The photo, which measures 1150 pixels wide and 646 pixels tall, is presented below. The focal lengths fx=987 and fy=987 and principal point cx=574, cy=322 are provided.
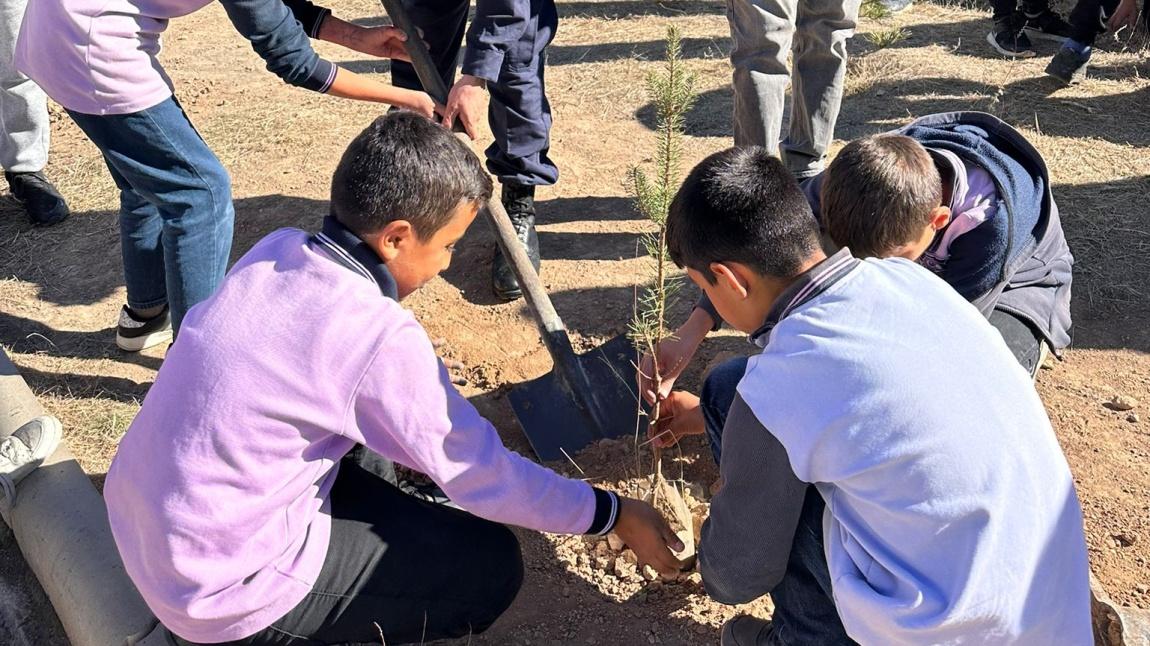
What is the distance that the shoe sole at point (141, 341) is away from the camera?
139 inches

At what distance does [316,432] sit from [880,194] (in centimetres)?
136

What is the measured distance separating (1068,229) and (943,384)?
274cm

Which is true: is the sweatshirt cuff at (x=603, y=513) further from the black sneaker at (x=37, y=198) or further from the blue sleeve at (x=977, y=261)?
the black sneaker at (x=37, y=198)

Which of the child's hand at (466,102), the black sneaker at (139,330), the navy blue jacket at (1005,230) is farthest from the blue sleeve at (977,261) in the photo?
the black sneaker at (139,330)

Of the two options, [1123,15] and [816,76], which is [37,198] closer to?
[816,76]

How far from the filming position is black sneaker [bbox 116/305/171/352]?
3.52m

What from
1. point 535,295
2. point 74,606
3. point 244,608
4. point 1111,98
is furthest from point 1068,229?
point 74,606

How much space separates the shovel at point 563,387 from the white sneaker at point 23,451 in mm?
1343

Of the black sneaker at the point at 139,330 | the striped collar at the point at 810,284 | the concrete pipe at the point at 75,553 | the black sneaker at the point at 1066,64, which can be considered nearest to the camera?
the striped collar at the point at 810,284

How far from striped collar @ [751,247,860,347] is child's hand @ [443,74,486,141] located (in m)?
1.68

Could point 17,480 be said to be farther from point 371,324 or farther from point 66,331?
point 371,324

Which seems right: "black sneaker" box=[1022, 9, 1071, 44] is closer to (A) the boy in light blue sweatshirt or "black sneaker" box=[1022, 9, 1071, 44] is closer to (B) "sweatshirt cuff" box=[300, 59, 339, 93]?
(B) "sweatshirt cuff" box=[300, 59, 339, 93]

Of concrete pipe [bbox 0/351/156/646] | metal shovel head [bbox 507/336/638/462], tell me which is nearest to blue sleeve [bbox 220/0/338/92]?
metal shovel head [bbox 507/336/638/462]

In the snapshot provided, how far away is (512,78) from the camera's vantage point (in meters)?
3.58
